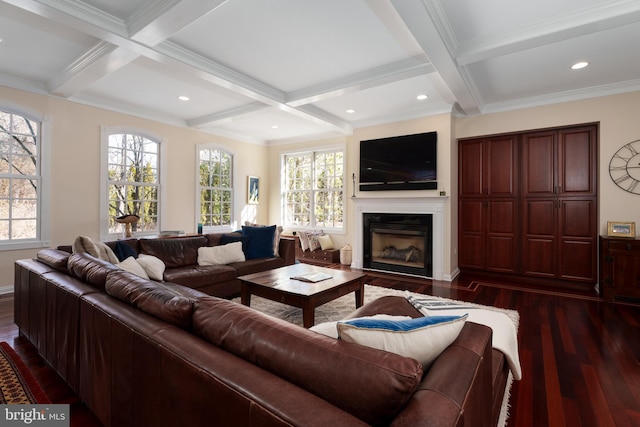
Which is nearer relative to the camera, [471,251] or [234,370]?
[234,370]

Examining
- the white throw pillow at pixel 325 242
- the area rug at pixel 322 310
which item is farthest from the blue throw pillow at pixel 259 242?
the white throw pillow at pixel 325 242

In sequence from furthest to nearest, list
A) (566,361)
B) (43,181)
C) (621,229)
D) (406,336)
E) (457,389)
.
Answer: (43,181) → (621,229) → (566,361) → (406,336) → (457,389)

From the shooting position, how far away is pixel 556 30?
8.62 ft

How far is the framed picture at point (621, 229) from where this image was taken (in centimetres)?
385

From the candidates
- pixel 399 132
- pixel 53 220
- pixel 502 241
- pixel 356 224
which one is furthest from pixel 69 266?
pixel 502 241

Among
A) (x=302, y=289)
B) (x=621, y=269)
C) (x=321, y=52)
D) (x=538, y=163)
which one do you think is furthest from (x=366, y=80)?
(x=621, y=269)

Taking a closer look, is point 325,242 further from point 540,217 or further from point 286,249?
point 540,217

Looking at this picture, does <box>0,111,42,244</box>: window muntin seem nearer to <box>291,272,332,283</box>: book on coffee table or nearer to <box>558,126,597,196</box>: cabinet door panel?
<box>291,272,332,283</box>: book on coffee table

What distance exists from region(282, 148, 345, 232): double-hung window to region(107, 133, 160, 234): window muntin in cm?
288

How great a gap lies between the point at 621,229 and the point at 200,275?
5.23m

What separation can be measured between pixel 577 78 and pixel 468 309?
11.7 feet

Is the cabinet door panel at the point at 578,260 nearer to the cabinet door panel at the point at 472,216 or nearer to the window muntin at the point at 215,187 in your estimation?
the cabinet door panel at the point at 472,216

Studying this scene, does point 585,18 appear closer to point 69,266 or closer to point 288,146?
point 69,266

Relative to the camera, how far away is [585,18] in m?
2.51
